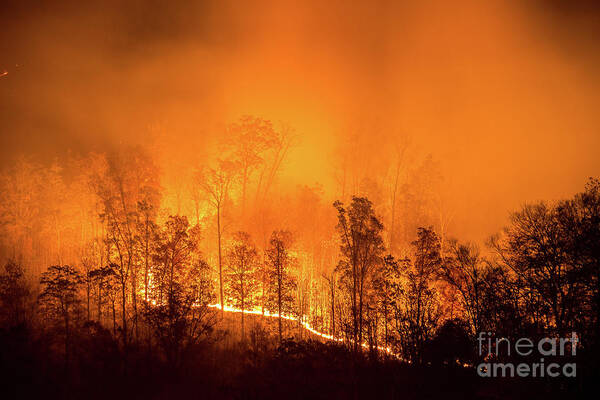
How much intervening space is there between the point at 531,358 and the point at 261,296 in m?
21.1

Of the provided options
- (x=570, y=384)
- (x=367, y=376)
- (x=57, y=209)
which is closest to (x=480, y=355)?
(x=570, y=384)

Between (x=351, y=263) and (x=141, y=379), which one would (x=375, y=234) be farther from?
(x=141, y=379)

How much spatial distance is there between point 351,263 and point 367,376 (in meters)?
9.22

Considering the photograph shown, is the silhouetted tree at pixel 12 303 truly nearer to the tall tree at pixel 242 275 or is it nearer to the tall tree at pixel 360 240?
the tall tree at pixel 242 275

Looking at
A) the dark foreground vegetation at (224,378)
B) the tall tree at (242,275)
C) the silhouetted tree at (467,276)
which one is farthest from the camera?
the tall tree at (242,275)

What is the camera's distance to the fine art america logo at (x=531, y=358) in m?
19.9

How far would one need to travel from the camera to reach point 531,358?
70.3 feet

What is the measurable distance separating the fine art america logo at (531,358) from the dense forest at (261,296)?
0.42m

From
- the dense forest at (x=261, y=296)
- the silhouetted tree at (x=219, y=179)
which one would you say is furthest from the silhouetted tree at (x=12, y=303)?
the silhouetted tree at (x=219, y=179)

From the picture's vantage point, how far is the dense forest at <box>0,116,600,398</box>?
21.6 metres

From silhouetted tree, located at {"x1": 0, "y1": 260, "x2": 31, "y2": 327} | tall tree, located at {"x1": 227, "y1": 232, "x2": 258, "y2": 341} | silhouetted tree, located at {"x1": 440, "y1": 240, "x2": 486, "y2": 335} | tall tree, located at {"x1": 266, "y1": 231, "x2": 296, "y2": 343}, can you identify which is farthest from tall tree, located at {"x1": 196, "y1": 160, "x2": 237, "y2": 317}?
silhouetted tree, located at {"x1": 440, "y1": 240, "x2": 486, "y2": 335}

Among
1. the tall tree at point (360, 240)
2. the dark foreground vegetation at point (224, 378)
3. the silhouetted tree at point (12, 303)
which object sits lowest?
the dark foreground vegetation at point (224, 378)

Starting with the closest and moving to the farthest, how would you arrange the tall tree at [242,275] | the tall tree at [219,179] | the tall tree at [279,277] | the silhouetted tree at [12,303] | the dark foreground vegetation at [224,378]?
the dark foreground vegetation at [224,378] < the silhouetted tree at [12,303] < the tall tree at [279,277] < the tall tree at [242,275] < the tall tree at [219,179]

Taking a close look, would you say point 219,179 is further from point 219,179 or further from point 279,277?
point 279,277
